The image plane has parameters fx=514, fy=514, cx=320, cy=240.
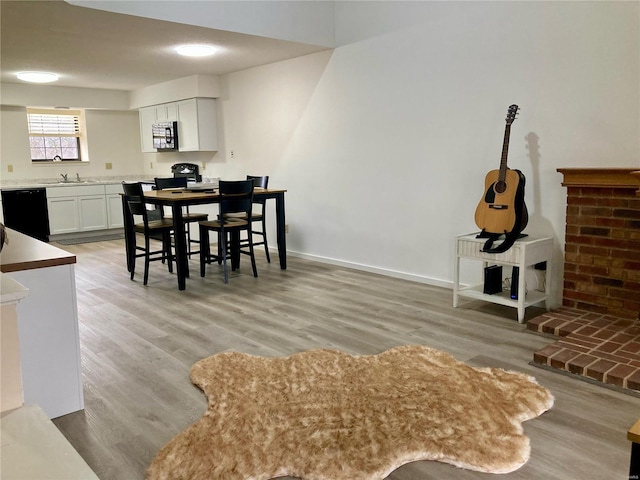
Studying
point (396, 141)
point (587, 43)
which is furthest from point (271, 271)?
point (587, 43)

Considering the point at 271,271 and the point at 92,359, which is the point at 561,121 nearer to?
the point at 271,271

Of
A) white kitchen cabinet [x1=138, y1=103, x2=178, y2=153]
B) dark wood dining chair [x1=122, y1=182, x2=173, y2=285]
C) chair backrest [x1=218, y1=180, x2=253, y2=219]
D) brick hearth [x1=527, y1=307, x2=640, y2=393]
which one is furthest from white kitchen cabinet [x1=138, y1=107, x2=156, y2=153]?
brick hearth [x1=527, y1=307, x2=640, y2=393]

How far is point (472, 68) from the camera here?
4.17 m

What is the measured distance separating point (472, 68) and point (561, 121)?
34.8 inches

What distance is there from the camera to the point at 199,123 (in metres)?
7.02

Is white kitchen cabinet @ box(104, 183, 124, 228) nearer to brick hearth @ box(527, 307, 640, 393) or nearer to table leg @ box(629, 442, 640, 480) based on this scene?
brick hearth @ box(527, 307, 640, 393)

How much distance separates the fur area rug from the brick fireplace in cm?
73

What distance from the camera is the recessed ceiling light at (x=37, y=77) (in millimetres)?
6445

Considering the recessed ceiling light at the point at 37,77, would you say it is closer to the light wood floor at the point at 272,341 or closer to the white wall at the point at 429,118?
the white wall at the point at 429,118

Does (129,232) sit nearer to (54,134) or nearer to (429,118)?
(429,118)

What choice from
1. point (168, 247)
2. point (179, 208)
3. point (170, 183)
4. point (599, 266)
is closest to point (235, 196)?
point (179, 208)

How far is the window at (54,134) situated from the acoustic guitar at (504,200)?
693 centimetres

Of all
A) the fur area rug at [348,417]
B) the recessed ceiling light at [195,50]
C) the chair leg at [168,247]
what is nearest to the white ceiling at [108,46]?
the recessed ceiling light at [195,50]

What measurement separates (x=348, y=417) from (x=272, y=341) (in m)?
1.13
